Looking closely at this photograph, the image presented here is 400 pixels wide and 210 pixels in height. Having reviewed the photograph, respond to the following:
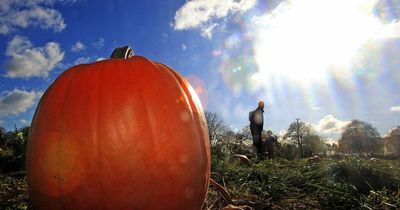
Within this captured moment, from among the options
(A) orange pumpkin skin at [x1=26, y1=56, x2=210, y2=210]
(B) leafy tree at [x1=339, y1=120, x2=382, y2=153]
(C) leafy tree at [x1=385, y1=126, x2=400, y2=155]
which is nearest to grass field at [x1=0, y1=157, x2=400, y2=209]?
(A) orange pumpkin skin at [x1=26, y1=56, x2=210, y2=210]

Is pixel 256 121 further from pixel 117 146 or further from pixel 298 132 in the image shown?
pixel 298 132

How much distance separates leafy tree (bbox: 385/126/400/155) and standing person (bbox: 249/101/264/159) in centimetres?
3030

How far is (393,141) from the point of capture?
41.2 m

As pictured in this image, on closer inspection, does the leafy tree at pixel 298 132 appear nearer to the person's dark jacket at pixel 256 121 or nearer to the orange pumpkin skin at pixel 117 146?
the person's dark jacket at pixel 256 121

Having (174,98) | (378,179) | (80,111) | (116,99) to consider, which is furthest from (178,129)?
(378,179)

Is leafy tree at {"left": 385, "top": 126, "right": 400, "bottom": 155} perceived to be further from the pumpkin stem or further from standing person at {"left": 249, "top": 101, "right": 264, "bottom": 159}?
the pumpkin stem

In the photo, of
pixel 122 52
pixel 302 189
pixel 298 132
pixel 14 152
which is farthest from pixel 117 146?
pixel 298 132

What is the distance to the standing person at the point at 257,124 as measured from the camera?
41.9ft

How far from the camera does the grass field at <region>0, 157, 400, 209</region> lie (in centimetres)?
315

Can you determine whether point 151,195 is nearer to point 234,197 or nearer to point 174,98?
point 174,98

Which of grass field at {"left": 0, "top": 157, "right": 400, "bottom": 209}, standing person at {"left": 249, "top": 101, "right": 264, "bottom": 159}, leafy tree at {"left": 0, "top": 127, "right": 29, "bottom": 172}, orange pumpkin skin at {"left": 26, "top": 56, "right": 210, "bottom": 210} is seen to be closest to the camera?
orange pumpkin skin at {"left": 26, "top": 56, "right": 210, "bottom": 210}

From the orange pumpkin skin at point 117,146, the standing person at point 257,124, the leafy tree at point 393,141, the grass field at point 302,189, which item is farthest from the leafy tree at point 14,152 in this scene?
the leafy tree at point 393,141

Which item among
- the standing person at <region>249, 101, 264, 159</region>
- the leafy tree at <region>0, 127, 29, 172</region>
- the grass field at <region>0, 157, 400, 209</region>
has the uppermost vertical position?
the standing person at <region>249, 101, 264, 159</region>

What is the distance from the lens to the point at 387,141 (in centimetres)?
4384
